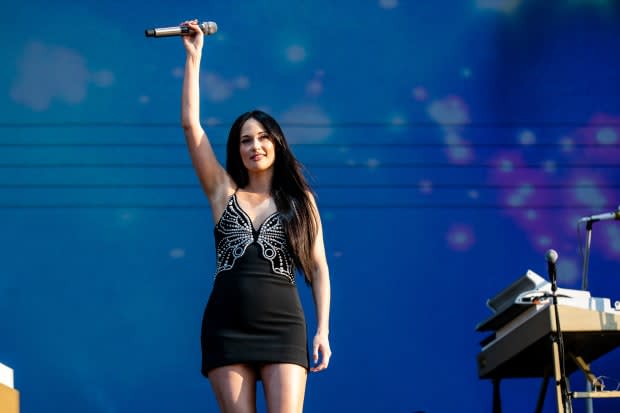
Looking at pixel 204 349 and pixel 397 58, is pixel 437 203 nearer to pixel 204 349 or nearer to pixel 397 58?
pixel 397 58

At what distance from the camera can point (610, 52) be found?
5102 mm

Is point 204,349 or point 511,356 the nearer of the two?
point 204,349

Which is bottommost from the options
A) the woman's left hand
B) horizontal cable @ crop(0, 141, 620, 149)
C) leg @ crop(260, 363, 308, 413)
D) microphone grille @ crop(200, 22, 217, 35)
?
leg @ crop(260, 363, 308, 413)

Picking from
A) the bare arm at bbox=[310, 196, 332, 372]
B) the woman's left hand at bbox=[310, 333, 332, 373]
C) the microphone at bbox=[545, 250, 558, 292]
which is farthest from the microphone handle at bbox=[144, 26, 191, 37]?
the microphone at bbox=[545, 250, 558, 292]

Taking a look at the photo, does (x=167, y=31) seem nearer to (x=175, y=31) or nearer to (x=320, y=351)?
(x=175, y=31)

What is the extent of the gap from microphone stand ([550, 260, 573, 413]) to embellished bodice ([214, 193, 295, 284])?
42.6 inches

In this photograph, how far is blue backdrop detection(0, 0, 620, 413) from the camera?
185 inches

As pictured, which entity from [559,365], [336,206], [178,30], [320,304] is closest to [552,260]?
[559,365]

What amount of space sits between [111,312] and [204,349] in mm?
2024

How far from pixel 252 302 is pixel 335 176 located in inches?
85.3

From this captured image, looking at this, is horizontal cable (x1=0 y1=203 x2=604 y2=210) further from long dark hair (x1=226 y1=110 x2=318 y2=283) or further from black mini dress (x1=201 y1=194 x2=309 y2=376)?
black mini dress (x1=201 y1=194 x2=309 y2=376)

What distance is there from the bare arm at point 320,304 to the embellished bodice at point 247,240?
8 centimetres

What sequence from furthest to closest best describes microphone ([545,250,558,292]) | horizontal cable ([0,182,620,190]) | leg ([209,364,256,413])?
1. horizontal cable ([0,182,620,190])
2. microphone ([545,250,558,292])
3. leg ([209,364,256,413])

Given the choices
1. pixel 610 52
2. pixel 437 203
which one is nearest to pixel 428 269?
pixel 437 203
